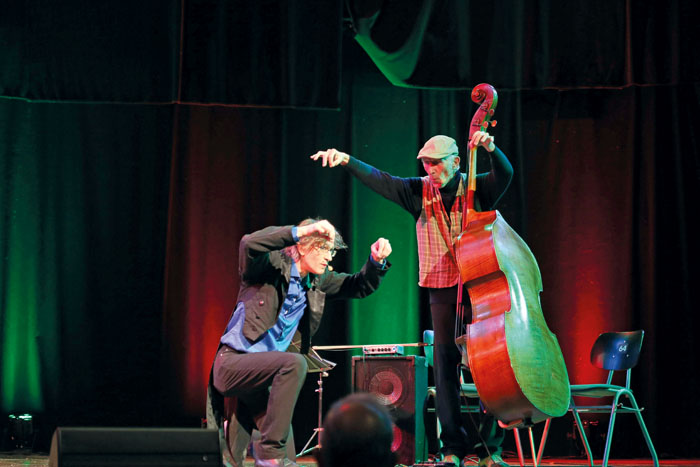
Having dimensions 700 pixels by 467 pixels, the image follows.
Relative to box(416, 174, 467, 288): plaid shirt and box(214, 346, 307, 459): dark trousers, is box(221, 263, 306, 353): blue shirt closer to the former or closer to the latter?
box(214, 346, 307, 459): dark trousers

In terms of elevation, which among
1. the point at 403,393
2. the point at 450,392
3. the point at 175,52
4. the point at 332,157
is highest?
the point at 175,52

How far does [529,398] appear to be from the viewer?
3.22 metres

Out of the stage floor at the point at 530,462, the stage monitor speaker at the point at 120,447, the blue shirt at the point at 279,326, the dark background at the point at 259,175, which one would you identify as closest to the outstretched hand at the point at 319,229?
the blue shirt at the point at 279,326

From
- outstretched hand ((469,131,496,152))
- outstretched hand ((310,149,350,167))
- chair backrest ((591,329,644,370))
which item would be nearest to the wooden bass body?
outstretched hand ((469,131,496,152))

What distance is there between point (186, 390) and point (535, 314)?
9.93 feet

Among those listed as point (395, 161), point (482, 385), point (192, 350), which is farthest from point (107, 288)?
point (482, 385)

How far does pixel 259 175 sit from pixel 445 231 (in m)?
2.25

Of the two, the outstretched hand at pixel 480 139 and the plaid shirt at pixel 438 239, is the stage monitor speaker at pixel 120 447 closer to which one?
the plaid shirt at pixel 438 239

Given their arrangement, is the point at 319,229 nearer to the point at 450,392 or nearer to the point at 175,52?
the point at 450,392

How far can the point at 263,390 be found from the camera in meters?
3.55

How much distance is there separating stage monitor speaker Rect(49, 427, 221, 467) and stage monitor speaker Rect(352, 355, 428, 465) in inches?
94.4

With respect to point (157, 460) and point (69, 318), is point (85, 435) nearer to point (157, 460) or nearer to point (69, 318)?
point (157, 460)

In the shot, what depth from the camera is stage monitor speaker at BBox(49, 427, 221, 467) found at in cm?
224

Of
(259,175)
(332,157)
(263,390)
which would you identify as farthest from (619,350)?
(259,175)
